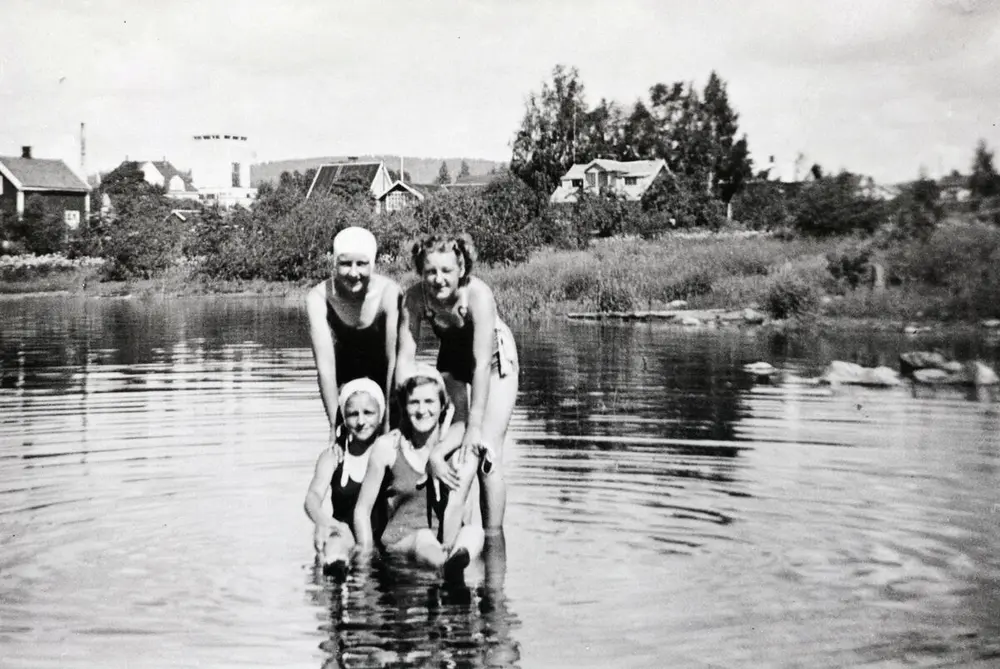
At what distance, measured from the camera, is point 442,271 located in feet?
25.3

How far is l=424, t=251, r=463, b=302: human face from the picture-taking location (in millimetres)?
7695

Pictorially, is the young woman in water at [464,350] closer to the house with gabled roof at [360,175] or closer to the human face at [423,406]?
the human face at [423,406]

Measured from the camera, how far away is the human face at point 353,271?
25.7 ft

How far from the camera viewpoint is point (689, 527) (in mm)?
8758

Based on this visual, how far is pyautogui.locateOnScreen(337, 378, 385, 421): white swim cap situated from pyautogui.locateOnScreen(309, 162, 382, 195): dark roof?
79220mm

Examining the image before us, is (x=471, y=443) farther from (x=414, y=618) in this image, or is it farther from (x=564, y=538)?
(x=414, y=618)

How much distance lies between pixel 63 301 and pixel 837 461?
127 ft

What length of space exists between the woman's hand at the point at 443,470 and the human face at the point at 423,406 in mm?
180

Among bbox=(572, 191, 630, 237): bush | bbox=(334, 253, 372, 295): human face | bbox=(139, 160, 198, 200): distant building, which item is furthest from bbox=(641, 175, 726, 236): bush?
bbox=(139, 160, 198, 200): distant building

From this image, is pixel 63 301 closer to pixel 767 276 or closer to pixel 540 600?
pixel 767 276

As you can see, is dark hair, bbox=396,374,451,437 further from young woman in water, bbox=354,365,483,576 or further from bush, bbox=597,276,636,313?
bush, bbox=597,276,636,313

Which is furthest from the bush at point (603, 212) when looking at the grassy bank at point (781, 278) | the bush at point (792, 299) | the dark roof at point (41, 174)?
the dark roof at point (41, 174)

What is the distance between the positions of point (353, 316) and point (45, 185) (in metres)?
68.9

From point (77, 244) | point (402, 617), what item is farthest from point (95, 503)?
point (77, 244)
